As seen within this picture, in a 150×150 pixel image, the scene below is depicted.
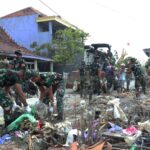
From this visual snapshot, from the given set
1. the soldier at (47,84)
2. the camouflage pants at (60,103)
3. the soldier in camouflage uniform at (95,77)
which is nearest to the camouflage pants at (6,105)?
the soldier at (47,84)

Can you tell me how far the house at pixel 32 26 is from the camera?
1017 inches

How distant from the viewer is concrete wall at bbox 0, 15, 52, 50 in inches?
1023

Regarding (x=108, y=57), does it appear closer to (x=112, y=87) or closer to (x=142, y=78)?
(x=112, y=87)

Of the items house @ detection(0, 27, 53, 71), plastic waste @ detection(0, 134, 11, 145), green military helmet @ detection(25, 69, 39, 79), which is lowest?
plastic waste @ detection(0, 134, 11, 145)

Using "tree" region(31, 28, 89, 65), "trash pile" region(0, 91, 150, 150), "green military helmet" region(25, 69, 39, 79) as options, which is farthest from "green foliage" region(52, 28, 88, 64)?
"trash pile" region(0, 91, 150, 150)

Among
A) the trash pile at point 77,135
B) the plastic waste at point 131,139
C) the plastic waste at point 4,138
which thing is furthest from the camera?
the plastic waste at point 4,138

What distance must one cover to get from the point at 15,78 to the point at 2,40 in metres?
14.9

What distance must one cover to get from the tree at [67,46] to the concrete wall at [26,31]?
1523 mm

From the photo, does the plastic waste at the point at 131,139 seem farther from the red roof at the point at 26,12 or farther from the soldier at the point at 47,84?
the red roof at the point at 26,12

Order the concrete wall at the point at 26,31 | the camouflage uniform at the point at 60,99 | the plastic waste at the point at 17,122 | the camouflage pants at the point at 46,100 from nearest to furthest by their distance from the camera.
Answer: the plastic waste at the point at 17,122, the camouflage uniform at the point at 60,99, the camouflage pants at the point at 46,100, the concrete wall at the point at 26,31

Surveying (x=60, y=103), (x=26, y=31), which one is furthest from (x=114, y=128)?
(x=26, y=31)

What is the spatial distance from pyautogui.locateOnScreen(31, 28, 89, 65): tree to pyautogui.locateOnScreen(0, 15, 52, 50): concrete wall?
5.00ft

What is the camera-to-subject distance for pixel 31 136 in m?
6.24

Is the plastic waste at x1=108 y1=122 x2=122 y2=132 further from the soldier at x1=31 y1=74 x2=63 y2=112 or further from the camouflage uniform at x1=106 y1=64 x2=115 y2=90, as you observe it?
the camouflage uniform at x1=106 y1=64 x2=115 y2=90
